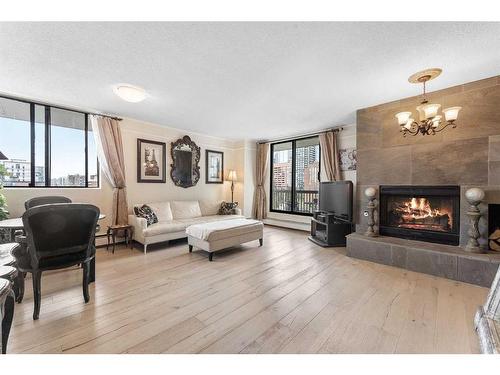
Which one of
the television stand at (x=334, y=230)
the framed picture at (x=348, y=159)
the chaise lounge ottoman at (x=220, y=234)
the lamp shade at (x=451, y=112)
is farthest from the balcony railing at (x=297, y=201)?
the lamp shade at (x=451, y=112)

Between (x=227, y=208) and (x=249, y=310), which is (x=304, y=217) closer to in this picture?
(x=227, y=208)

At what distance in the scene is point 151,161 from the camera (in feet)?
15.1

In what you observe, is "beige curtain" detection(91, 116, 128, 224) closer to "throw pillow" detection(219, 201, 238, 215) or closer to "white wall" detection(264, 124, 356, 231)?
"throw pillow" detection(219, 201, 238, 215)

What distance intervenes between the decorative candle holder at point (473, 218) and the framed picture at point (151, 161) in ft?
17.2

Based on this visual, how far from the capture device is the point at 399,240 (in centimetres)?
319

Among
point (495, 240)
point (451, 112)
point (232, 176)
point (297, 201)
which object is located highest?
point (451, 112)

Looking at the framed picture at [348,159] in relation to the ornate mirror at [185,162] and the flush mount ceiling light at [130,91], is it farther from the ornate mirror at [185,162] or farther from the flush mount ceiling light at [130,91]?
the flush mount ceiling light at [130,91]

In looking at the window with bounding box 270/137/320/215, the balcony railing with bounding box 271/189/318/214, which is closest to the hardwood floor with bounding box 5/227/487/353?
the balcony railing with bounding box 271/189/318/214

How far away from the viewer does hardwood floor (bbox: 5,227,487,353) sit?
1.52 meters

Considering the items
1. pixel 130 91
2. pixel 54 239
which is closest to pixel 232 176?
pixel 130 91

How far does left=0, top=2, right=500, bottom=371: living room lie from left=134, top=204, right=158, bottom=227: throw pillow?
0.14ft

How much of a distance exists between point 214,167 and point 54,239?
4160 mm
